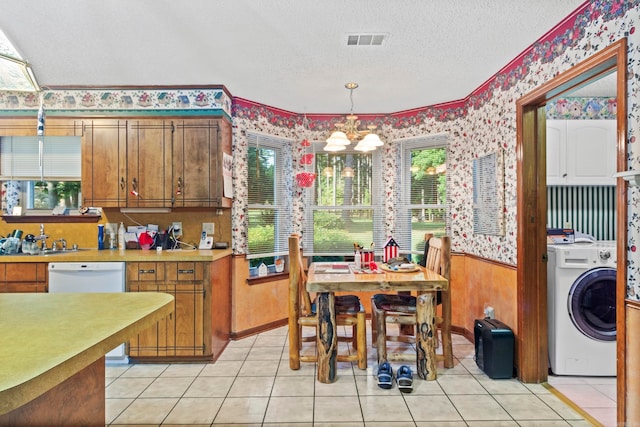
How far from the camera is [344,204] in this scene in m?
4.41

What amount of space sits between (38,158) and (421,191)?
3981 millimetres

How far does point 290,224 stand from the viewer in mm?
4254

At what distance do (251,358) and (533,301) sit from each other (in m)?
2.37

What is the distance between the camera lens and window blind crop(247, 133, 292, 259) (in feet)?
13.2

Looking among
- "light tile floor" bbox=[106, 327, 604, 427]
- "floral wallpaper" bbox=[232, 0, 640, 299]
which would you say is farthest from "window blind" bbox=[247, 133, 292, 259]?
"light tile floor" bbox=[106, 327, 604, 427]

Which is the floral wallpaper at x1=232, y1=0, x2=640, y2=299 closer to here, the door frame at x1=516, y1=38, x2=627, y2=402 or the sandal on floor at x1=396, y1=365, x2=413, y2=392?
the door frame at x1=516, y1=38, x2=627, y2=402

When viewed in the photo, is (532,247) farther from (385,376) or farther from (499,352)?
(385,376)

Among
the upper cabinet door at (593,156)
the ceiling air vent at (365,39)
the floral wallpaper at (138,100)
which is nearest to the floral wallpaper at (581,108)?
the upper cabinet door at (593,156)

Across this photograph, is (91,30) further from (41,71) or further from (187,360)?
(187,360)

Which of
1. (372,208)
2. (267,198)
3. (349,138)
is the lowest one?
(372,208)

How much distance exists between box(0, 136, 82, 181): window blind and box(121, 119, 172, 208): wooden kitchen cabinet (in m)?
0.58

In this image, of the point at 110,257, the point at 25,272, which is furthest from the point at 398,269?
the point at 25,272

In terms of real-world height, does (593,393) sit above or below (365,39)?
below

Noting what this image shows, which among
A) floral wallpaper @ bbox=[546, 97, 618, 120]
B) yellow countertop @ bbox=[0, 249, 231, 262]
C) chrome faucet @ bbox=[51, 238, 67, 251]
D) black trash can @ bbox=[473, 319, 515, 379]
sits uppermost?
floral wallpaper @ bbox=[546, 97, 618, 120]
